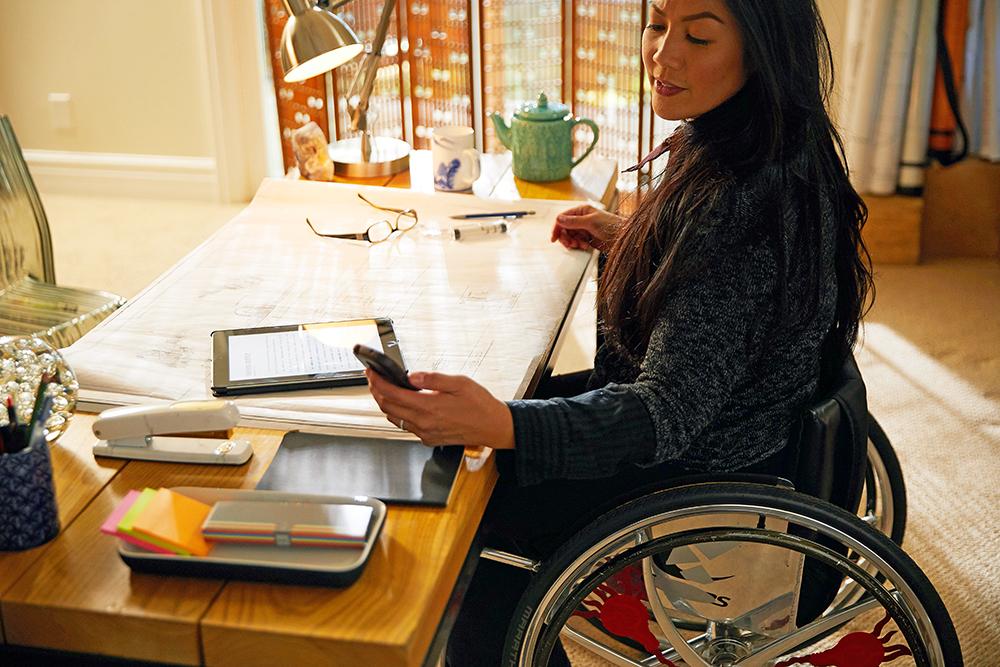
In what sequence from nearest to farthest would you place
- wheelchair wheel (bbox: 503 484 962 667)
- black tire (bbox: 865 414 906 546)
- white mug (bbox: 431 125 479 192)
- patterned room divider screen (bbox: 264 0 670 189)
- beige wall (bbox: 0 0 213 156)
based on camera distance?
wheelchair wheel (bbox: 503 484 962 667) → black tire (bbox: 865 414 906 546) → white mug (bbox: 431 125 479 192) → patterned room divider screen (bbox: 264 0 670 189) → beige wall (bbox: 0 0 213 156)

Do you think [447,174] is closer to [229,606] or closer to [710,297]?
[710,297]

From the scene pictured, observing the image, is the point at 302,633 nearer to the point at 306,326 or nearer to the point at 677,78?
the point at 306,326

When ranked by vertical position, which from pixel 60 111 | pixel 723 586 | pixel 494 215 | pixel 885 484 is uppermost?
pixel 494 215

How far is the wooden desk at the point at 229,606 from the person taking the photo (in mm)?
871

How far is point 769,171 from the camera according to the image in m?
1.19

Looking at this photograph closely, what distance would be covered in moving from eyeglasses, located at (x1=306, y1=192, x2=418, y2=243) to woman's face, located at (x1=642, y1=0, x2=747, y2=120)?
609 millimetres

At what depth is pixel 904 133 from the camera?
3.11 metres

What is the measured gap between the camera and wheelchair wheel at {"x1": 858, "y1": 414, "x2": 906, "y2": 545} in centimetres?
163

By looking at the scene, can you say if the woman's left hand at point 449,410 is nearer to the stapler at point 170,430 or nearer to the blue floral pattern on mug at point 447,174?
the stapler at point 170,430

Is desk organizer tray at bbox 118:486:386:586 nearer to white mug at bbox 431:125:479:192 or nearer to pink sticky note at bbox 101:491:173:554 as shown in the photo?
pink sticky note at bbox 101:491:173:554

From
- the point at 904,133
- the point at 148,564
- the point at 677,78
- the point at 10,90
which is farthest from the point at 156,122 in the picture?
the point at 148,564

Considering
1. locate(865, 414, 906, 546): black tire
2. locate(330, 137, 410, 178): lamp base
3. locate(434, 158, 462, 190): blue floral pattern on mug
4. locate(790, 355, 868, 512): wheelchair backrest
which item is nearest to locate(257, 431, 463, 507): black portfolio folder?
locate(790, 355, 868, 512): wheelchair backrest

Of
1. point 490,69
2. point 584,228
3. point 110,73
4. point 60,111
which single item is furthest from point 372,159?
point 60,111

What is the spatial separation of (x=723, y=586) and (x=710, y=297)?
0.32 meters
